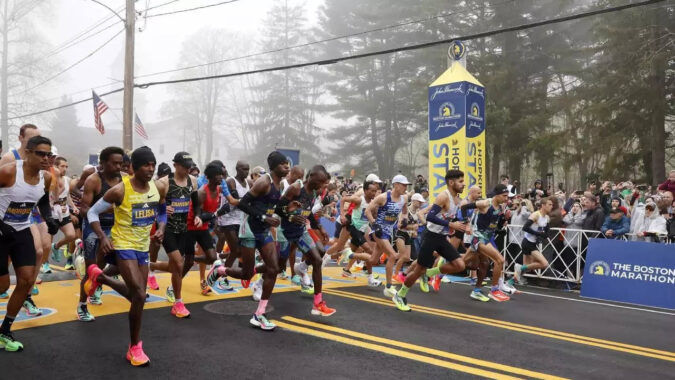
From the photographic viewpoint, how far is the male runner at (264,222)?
21.2ft

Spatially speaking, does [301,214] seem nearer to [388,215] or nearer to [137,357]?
[137,357]

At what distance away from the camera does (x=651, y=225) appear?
1073 cm

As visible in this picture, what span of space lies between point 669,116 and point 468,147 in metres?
13.2

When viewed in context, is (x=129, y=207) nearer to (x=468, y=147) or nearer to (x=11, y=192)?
(x=11, y=192)

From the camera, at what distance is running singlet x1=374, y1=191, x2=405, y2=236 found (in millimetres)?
9828

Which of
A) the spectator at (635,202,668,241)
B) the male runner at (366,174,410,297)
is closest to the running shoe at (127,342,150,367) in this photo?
the male runner at (366,174,410,297)

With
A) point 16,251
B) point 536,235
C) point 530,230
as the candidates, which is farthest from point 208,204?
point 536,235

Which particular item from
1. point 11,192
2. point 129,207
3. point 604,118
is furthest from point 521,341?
point 604,118

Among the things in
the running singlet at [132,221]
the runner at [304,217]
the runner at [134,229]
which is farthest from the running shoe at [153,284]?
the running singlet at [132,221]

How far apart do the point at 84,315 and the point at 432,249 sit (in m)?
4.98

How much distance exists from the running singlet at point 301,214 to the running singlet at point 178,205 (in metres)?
1.43

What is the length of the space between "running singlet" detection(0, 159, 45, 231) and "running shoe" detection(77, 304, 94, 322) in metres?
1.63

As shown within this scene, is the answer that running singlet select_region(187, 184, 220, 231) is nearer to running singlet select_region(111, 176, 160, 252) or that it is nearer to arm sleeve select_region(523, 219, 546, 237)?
running singlet select_region(111, 176, 160, 252)

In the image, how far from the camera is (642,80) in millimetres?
21281
